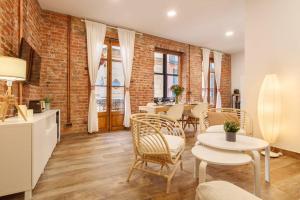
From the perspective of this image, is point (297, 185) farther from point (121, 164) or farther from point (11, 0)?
point (11, 0)

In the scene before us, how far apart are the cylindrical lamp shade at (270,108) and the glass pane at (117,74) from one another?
3.61m

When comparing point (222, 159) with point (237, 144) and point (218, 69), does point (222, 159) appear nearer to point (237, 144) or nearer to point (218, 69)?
point (237, 144)

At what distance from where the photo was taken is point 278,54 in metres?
3.18

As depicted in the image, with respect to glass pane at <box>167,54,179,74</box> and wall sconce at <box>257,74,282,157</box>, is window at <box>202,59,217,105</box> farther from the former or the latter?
wall sconce at <box>257,74,282,157</box>

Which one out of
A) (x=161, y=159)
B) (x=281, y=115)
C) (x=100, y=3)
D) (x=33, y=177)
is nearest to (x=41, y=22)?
(x=100, y=3)

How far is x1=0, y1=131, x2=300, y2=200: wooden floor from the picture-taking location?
75.5 inches

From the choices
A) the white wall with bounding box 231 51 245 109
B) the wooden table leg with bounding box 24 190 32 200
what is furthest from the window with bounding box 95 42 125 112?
the white wall with bounding box 231 51 245 109

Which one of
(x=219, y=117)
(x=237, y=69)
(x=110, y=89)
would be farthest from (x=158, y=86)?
(x=237, y=69)

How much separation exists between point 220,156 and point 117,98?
3.96 metres

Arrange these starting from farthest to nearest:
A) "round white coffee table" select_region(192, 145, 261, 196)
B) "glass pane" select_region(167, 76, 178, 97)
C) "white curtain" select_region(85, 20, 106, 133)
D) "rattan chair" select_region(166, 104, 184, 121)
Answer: "glass pane" select_region(167, 76, 178, 97)
"white curtain" select_region(85, 20, 106, 133)
"rattan chair" select_region(166, 104, 184, 121)
"round white coffee table" select_region(192, 145, 261, 196)

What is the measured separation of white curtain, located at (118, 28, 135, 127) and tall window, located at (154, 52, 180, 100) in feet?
3.88

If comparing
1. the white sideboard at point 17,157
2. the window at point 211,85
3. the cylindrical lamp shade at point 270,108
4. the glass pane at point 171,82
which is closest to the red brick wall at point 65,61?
the glass pane at point 171,82

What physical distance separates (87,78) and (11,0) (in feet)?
7.88

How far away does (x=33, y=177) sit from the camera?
6.12 feet
